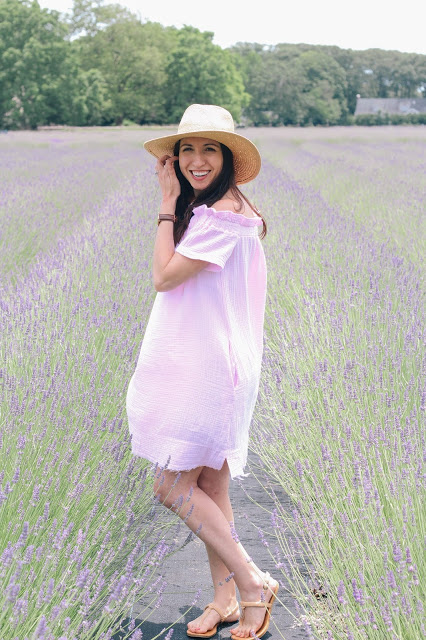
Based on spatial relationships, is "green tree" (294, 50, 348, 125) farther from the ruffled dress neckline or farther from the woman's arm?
the ruffled dress neckline

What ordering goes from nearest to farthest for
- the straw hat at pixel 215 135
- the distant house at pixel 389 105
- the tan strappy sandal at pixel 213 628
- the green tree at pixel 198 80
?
1. the straw hat at pixel 215 135
2. the tan strappy sandal at pixel 213 628
3. the green tree at pixel 198 80
4. the distant house at pixel 389 105

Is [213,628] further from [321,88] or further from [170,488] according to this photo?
A: [321,88]

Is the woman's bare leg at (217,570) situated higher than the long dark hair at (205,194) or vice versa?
the long dark hair at (205,194)


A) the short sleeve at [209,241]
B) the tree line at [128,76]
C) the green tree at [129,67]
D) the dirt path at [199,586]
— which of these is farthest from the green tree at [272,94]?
the short sleeve at [209,241]

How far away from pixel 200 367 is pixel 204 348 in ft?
0.16

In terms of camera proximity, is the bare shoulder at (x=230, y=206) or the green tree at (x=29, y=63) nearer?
the bare shoulder at (x=230, y=206)

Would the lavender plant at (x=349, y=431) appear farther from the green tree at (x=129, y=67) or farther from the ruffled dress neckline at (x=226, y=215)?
the green tree at (x=129, y=67)

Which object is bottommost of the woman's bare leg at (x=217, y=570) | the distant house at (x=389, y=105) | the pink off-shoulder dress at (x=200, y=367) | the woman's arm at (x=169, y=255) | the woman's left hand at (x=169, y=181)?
the distant house at (x=389, y=105)

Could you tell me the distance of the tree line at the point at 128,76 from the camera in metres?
A: 54.8

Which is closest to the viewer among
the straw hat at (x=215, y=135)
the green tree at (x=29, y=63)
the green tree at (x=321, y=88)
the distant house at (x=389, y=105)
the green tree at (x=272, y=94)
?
the straw hat at (x=215, y=135)

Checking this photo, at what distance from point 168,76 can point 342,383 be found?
6855 cm

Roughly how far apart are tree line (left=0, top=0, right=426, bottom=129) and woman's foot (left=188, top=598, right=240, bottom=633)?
54.1 meters

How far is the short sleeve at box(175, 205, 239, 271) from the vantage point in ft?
6.66

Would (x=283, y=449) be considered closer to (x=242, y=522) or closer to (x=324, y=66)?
(x=242, y=522)
